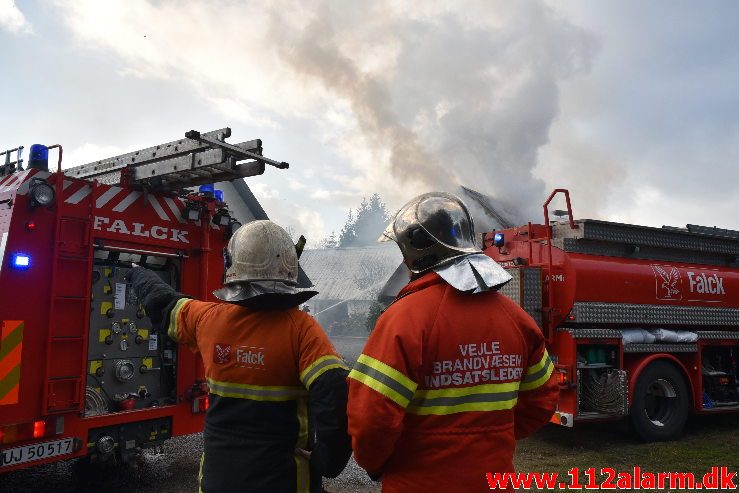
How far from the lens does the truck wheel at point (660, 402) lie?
686 centimetres

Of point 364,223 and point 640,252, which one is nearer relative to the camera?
point 640,252

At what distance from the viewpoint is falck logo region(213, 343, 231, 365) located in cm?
249

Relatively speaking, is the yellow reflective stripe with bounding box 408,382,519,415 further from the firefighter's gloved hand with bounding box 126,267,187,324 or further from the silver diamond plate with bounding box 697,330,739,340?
the silver diamond plate with bounding box 697,330,739,340

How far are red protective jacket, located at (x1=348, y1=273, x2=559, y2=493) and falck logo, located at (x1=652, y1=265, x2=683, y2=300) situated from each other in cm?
599

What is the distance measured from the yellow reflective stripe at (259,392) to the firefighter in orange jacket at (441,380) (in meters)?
0.56

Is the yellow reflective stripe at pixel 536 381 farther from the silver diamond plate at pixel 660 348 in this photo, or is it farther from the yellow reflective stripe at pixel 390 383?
the silver diamond plate at pixel 660 348

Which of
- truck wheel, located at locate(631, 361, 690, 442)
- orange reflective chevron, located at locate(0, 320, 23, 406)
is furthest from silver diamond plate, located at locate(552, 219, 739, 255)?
orange reflective chevron, located at locate(0, 320, 23, 406)

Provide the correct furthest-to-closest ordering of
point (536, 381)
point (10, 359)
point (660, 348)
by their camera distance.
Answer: point (660, 348), point (10, 359), point (536, 381)

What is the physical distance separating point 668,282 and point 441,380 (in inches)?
254

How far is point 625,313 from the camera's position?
6898mm

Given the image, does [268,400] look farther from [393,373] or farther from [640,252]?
[640,252]

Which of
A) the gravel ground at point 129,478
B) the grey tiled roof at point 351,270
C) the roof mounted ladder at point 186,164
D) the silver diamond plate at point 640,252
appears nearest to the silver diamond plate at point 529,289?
the silver diamond plate at point 640,252

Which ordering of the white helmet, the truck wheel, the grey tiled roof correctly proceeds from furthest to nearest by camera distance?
the grey tiled roof
the truck wheel
the white helmet

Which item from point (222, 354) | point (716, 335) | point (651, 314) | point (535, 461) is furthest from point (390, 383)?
point (716, 335)
